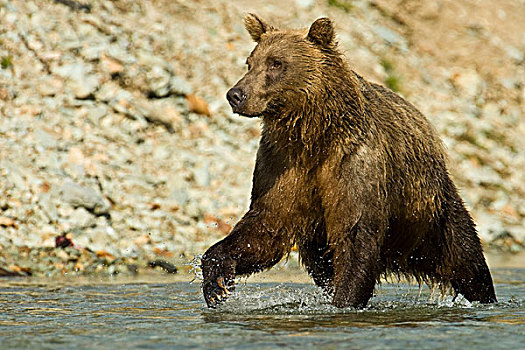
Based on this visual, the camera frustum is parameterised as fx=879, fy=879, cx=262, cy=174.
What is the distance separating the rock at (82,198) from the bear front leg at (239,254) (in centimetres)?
399

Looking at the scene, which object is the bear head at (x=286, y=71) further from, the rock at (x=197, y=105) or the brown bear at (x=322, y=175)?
the rock at (x=197, y=105)

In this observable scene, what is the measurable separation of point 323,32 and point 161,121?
243 inches

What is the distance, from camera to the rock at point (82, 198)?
10.3 metres

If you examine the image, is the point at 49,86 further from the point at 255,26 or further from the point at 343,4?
the point at 343,4

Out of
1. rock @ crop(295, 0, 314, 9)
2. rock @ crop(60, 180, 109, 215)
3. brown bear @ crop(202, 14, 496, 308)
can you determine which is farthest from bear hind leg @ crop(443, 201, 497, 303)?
rock @ crop(295, 0, 314, 9)

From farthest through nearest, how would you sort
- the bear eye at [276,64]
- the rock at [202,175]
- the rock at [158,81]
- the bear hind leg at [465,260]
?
the rock at [158,81] → the rock at [202,175] → the bear hind leg at [465,260] → the bear eye at [276,64]

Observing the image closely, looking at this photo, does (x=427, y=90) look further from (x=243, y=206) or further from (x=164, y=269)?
(x=164, y=269)

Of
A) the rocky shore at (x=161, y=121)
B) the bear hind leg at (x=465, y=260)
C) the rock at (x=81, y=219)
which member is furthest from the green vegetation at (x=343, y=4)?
the bear hind leg at (x=465, y=260)

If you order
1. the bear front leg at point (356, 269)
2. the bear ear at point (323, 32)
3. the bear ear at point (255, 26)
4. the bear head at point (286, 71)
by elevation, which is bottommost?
the bear front leg at point (356, 269)

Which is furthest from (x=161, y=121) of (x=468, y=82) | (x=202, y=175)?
(x=468, y=82)

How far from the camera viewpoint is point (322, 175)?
6477 mm

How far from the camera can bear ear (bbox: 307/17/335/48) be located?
6543 mm

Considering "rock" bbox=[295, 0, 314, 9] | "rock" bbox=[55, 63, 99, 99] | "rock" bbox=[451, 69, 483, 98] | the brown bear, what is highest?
"rock" bbox=[295, 0, 314, 9]

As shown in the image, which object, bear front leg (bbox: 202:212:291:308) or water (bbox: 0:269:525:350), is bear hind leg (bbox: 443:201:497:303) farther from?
bear front leg (bbox: 202:212:291:308)
